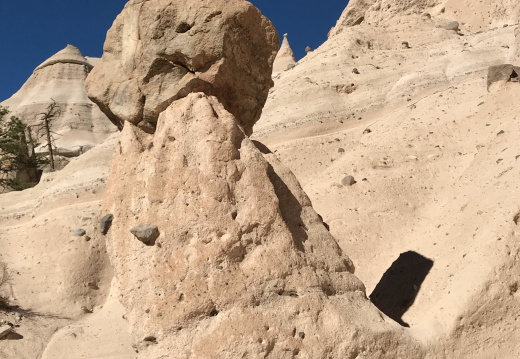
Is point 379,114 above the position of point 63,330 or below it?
above

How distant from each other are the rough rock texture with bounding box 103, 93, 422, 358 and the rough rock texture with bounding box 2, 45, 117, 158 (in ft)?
69.3

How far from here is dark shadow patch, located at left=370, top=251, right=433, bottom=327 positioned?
5211 millimetres

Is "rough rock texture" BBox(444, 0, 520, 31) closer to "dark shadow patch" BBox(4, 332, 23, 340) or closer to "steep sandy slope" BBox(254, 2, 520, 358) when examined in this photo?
"steep sandy slope" BBox(254, 2, 520, 358)

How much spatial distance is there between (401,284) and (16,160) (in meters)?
13.9

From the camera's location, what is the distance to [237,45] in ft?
15.9

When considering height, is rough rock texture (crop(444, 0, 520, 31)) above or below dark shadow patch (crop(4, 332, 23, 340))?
above

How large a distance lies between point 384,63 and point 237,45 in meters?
9.08

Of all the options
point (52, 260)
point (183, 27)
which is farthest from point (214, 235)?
point (52, 260)

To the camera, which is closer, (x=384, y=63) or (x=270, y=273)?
(x=270, y=273)

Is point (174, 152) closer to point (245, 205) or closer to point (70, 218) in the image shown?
point (245, 205)

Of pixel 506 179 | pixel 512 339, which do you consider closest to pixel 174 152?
pixel 512 339

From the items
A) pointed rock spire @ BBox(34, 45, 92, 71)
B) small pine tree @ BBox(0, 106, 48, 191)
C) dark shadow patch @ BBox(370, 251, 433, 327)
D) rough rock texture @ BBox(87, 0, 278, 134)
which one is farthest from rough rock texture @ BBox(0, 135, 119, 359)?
pointed rock spire @ BBox(34, 45, 92, 71)

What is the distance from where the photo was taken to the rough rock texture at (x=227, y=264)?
3588 millimetres

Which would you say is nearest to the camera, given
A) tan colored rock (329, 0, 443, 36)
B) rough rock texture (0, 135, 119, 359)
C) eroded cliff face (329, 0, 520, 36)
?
rough rock texture (0, 135, 119, 359)
